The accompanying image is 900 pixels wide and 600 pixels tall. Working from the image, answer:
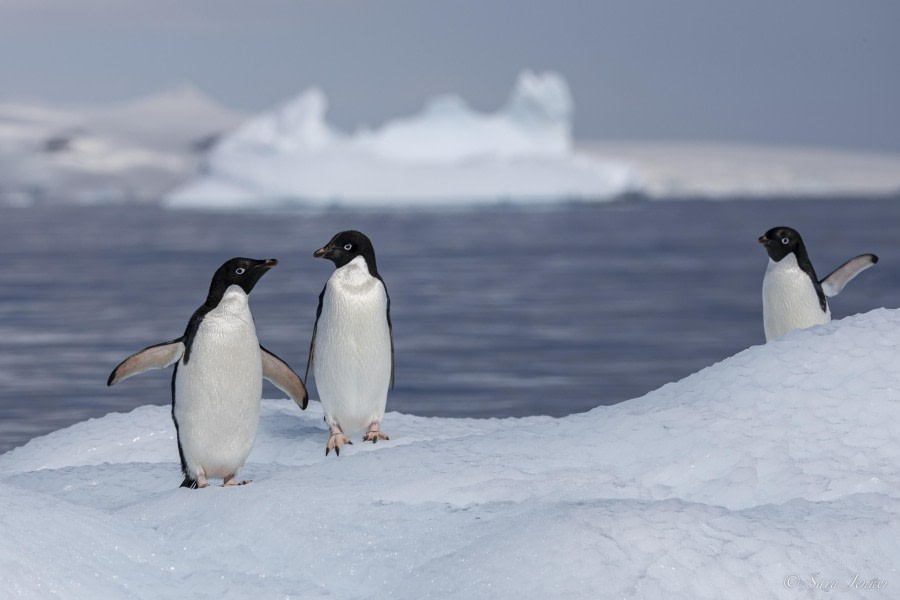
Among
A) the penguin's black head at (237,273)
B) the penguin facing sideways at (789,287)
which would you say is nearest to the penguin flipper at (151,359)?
the penguin's black head at (237,273)

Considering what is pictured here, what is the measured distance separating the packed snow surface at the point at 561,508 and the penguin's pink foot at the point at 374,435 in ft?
0.38

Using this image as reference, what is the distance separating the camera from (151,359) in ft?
15.0

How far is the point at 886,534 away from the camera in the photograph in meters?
3.74

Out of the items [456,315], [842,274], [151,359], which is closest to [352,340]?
[151,359]

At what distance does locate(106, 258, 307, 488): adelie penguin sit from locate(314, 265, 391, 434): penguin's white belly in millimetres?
577

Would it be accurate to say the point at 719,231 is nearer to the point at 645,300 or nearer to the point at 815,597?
the point at 645,300

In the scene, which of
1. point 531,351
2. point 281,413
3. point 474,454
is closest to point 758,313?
point 531,351

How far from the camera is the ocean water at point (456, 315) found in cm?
934

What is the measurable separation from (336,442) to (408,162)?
52.7 metres

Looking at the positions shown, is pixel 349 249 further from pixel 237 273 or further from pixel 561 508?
pixel 561 508

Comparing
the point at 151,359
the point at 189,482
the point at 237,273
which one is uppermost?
the point at 237,273

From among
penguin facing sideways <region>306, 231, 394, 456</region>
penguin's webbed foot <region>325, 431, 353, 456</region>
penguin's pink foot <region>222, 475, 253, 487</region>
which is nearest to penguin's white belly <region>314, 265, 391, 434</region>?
penguin facing sideways <region>306, 231, 394, 456</region>

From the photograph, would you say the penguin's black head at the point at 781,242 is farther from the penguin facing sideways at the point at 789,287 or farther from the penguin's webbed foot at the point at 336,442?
the penguin's webbed foot at the point at 336,442

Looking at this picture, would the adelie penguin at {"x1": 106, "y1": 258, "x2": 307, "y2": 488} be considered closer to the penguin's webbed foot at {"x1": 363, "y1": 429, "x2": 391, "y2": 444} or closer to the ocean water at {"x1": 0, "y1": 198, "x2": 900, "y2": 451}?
the penguin's webbed foot at {"x1": 363, "y1": 429, "x2": 391, "y2": 444}
